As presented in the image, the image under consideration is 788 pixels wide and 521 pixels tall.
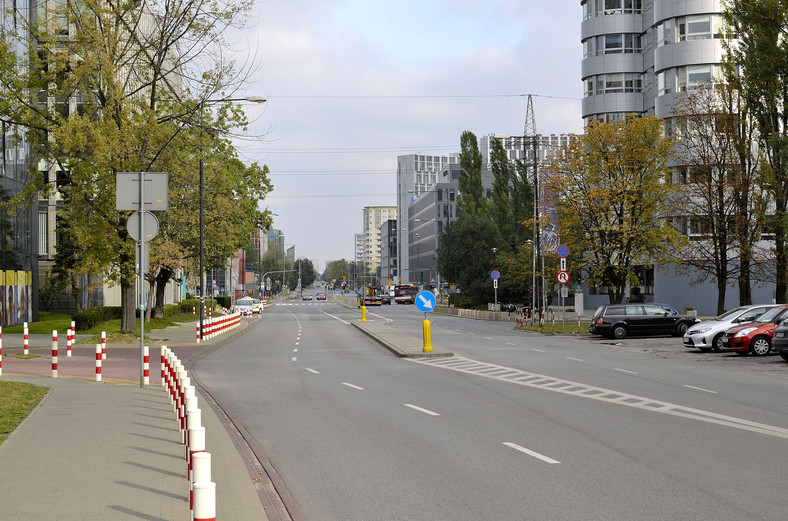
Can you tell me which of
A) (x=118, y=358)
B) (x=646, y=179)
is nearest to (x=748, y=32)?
(x=646, y=179)


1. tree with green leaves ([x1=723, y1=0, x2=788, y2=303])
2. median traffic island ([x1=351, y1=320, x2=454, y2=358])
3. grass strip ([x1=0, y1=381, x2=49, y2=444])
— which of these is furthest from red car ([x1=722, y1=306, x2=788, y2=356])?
grass strip ([x1=0, y1=381, x2=49, y2=444])

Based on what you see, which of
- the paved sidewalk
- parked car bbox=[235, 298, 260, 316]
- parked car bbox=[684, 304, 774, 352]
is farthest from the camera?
parked car bbox=[235, 298, 260, 316]

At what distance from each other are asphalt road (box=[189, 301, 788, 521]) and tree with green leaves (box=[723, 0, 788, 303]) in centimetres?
1679

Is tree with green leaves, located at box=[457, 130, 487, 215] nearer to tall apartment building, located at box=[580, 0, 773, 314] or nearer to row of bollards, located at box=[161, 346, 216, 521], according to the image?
tall apartment building, located at box=[580, 0, 773, 314]

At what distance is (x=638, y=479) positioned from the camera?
8.99 metres

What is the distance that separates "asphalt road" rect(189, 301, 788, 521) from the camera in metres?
8.09

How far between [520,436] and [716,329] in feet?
65.0

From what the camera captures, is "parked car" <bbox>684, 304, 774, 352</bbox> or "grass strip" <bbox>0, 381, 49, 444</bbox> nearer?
"grass strip" <bbox>0, 381, 49, 444</bbox>

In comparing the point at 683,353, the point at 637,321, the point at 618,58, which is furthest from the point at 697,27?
the point at 683,353

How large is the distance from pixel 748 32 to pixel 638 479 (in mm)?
36460

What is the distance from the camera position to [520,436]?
1185 centimetres

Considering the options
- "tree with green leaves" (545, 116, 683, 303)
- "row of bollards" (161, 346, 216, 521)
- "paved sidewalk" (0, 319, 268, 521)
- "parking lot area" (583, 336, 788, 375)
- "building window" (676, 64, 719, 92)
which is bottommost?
"parking lot area" (583, 336, 788, 375)

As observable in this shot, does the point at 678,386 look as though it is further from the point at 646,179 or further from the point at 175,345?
the point at 646,179

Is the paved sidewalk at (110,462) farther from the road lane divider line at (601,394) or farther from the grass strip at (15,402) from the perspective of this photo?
the road lane divider line at (601,394)
